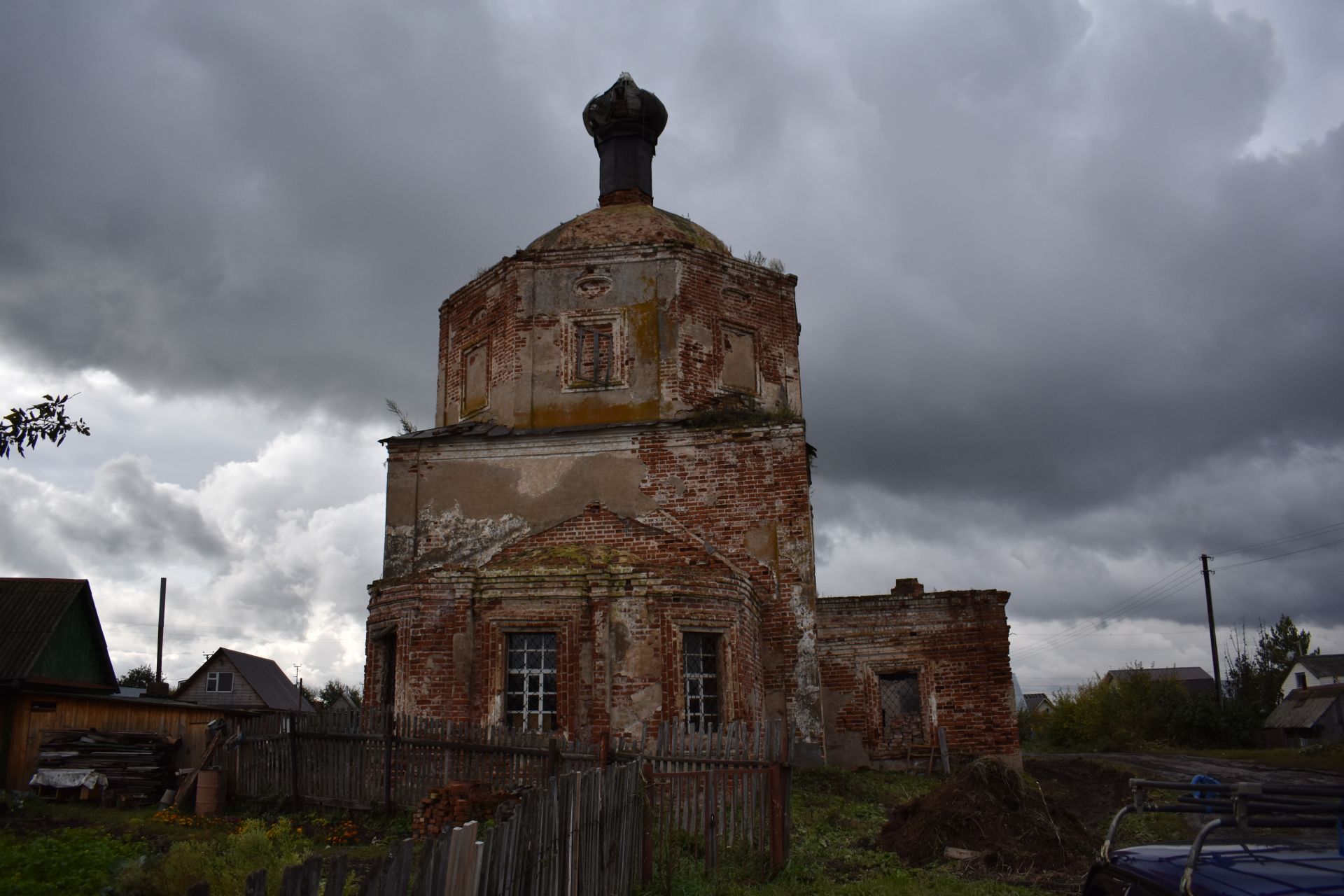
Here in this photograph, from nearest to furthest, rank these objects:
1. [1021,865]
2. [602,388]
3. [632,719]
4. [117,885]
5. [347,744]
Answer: [117,885], [1021,865], [347,744], [632,719], [602,388]

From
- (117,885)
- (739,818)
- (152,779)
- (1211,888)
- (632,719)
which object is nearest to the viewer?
(1211,888)

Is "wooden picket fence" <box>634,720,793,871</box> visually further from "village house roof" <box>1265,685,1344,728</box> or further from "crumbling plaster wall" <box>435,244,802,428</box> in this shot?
"village house roof" <box>1265,685,1344,728</box>

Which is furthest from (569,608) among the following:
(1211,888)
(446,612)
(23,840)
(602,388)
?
(1211,888)

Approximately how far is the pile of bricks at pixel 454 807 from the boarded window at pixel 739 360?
9895 millimetres

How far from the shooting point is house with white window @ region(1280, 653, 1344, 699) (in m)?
49.9

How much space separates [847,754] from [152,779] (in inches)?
450

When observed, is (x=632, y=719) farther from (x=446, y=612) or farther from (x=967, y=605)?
(x=967, y=605)

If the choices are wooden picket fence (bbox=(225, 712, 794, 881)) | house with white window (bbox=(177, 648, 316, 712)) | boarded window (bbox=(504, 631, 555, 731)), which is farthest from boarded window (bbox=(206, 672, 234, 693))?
boarded window (bbox=(504, 631, 555, 731))

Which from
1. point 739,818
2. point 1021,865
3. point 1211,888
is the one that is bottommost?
point 1021,865

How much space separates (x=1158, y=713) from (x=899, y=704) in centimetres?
2530

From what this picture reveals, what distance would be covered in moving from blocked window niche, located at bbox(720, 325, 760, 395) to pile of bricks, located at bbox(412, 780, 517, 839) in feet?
32.5

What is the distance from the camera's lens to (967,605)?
1875cm

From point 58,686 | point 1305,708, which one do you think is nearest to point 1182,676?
point 1305,708

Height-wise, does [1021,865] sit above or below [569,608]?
below
